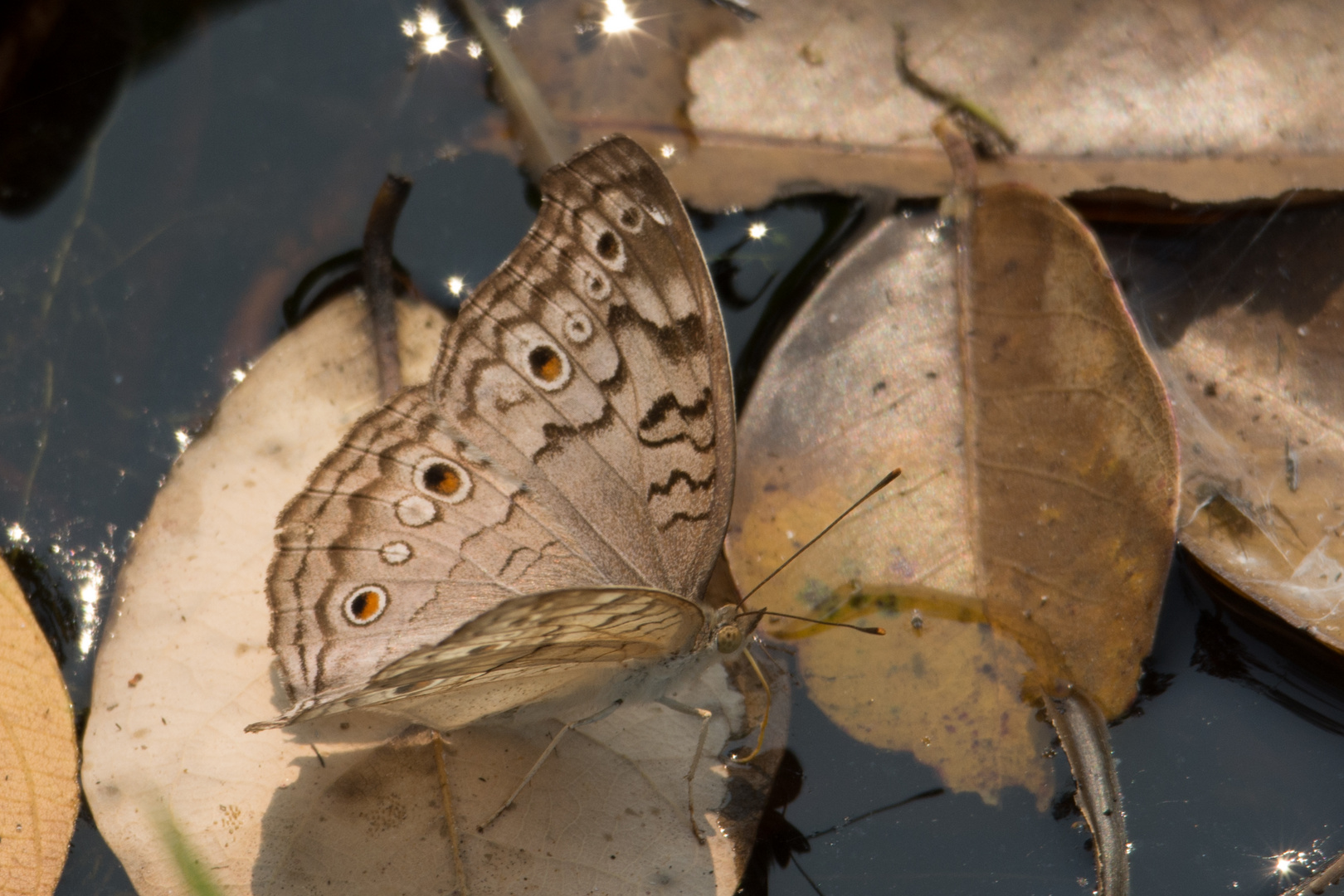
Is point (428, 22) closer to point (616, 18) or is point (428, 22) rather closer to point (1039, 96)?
point (616, 18)

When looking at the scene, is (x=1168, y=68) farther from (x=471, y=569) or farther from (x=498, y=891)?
(x=498, y=891)

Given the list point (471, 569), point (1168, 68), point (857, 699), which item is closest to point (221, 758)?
point (471, 569)

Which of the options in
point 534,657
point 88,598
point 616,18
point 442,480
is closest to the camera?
point 534,657

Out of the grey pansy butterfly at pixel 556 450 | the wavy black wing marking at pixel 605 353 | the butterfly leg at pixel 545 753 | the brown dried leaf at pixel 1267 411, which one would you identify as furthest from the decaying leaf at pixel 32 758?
the brown dried leaf at pixel 1267 411

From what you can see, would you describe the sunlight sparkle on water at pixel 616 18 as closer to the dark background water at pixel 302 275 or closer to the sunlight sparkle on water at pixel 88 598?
the dark background water at pixel 302 275

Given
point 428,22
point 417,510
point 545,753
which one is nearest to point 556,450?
point 417,510

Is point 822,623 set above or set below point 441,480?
below
